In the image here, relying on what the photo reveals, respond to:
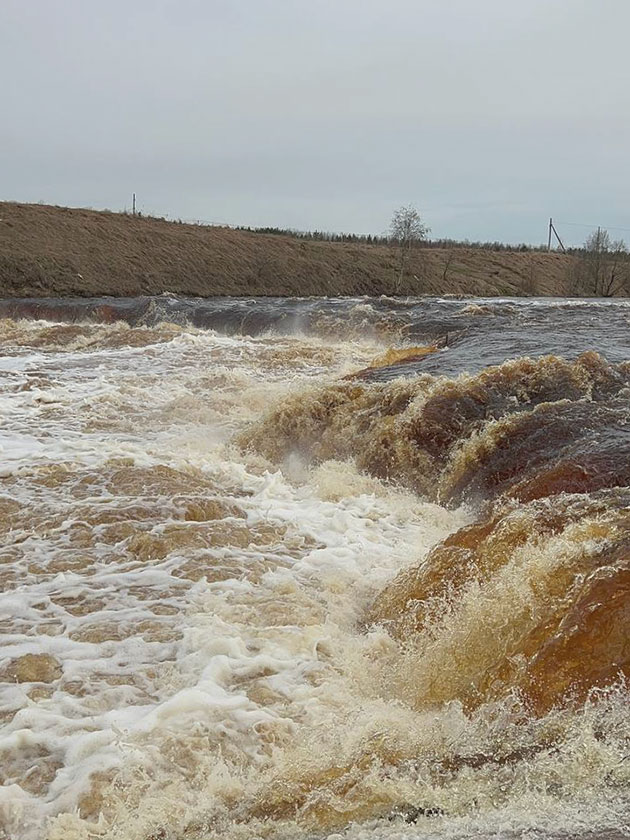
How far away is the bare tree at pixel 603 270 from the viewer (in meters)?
42.6

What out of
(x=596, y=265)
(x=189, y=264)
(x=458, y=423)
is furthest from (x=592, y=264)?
(x=458, y=423)

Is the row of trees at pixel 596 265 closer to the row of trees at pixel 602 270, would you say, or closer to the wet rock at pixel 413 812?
the row of trees at pixel 602 270

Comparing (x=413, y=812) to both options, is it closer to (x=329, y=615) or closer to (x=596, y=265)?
(x=329, y=615)

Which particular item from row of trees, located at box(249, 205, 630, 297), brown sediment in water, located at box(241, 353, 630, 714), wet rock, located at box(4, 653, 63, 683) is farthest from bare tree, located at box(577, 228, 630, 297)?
wet rock, located at box(4, 653, 63, 683)

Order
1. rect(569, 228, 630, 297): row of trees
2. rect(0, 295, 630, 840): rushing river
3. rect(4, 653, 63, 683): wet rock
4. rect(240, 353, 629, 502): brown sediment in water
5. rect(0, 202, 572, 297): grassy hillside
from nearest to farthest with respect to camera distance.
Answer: rect(0, 295, 630, 840): rushing river < rect(4, 653, 63, 683): wet rock < rect(240, 353, 629, 502): brown sediment in water < rect(0, 202, 572, 297): grassy hillside < rect(569, 228, 630, 297): row of trees

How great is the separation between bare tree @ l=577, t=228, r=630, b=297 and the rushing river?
119 ft

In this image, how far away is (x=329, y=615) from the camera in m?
5.11

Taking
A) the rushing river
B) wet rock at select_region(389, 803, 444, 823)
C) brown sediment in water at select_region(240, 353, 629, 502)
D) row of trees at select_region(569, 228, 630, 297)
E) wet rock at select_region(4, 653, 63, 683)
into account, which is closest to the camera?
wet rock at select_region(389, 803, 444, 823)

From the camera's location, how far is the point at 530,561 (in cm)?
473

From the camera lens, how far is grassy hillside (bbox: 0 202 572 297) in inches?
1339

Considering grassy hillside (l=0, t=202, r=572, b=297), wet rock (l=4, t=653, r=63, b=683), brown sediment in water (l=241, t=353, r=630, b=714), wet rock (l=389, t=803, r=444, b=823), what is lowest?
wet rock (l=4, t=653, r=63, b=683)

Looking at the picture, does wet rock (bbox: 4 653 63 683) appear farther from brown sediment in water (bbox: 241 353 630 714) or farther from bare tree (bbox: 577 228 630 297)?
bare tree (bbox: 577 228 630 297)

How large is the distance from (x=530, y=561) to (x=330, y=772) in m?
1.96

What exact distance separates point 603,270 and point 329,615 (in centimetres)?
4256
